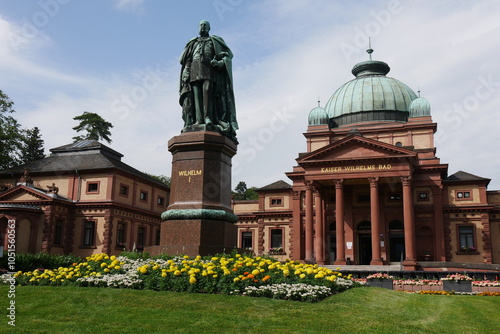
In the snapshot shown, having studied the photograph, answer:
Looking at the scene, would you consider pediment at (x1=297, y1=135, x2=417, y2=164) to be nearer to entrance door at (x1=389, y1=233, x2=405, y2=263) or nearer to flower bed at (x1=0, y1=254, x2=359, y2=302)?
entrance door at (x1=389, y1=233, x2=405, y2=263)

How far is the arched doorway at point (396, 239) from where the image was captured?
5250cm

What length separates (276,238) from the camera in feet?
199

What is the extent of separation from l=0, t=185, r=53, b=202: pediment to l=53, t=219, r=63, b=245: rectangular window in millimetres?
2941

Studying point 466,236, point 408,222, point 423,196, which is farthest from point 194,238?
point 466,236

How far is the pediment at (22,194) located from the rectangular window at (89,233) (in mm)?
5146

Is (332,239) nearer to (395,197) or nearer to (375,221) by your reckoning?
(395,197)

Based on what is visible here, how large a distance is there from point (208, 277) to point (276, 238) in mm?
51218

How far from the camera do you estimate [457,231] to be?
52.1 meters

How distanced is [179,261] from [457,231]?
47044mm

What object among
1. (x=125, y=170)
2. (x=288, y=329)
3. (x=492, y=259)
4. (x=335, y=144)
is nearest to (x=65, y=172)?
(x=125, y=170)

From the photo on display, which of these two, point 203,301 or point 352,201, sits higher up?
point 352,201

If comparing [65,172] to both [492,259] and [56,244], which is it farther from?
[492,259]

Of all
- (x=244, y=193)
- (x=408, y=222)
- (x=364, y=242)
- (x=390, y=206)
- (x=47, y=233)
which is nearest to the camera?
(x=408, y=222)

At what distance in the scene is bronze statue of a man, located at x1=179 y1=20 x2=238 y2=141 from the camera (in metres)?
15.0
